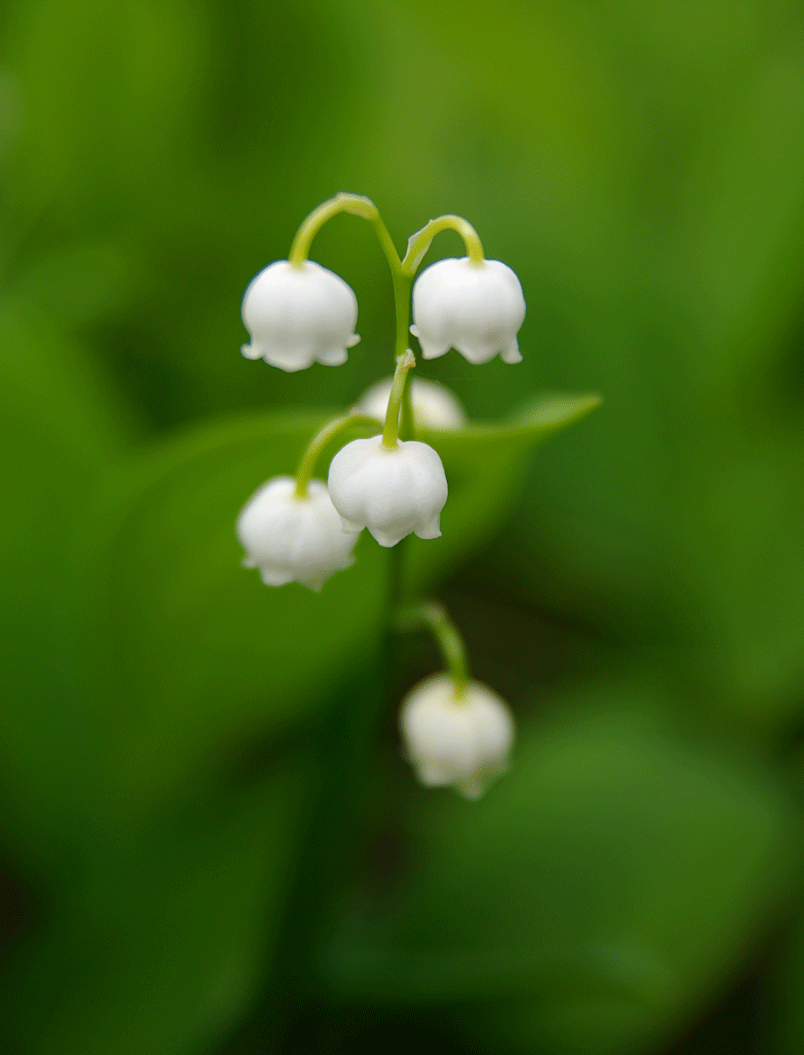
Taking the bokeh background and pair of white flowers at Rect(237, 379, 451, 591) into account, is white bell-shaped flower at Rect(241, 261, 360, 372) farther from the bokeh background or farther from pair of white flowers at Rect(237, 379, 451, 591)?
the bokeh background

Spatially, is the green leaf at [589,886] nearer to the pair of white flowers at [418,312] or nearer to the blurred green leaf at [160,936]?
the blurred green leaf at [160,936]

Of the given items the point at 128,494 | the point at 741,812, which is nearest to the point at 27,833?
the point at 128,494

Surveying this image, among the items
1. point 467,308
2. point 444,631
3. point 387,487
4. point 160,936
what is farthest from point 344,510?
point 160,936

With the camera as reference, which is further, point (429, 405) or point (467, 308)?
point (429, 405)

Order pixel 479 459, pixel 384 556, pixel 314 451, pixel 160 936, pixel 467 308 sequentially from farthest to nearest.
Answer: pixel 160 936 < pixel 384 556 < pixel 479 459 < pixel 314 451 < pixel 467 308

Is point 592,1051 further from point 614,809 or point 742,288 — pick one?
point 742,288

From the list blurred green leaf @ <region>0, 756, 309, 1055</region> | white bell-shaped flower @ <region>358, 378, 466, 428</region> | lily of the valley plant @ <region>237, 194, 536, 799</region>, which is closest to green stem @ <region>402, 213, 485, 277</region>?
lily of the valley plant @ <region>237, 194, 536, 799</region>

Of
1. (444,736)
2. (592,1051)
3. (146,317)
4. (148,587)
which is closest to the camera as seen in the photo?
(444,736)

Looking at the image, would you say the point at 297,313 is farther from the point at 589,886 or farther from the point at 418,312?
the point at 589,886

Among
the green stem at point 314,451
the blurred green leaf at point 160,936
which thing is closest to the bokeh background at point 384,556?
the blurred green leaf at point 160,936
